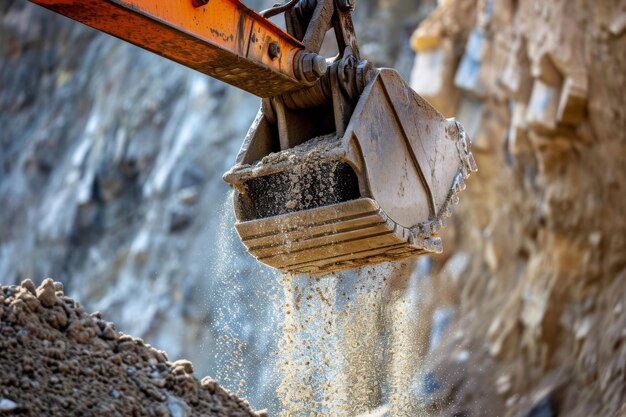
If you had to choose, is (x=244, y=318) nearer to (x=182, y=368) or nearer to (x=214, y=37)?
(x=182, y=368)

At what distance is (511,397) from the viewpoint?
31.2ft

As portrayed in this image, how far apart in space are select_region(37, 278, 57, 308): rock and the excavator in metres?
1.02

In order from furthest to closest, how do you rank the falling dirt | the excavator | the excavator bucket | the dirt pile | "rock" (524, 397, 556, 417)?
"rock" (524, 397, 556, 417) → the falling dirt → the excavator bucket → the excavator → the dirt pile

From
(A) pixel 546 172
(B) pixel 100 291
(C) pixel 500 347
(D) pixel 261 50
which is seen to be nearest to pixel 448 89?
(A) pixel 546 172

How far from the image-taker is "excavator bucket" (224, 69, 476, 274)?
15.6 ft

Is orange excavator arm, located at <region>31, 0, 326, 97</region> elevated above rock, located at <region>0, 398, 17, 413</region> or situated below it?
above

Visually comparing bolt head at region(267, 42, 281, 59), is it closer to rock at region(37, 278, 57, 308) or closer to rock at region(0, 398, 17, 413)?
rock at region(37, 278, 57, 308)

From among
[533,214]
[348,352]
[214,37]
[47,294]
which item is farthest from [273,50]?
[533,214]

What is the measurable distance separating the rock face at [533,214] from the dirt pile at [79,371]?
10.5 feet

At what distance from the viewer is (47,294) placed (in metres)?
4.89

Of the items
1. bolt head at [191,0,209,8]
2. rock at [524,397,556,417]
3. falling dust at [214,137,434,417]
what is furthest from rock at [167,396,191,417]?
rock at [524,397,556,417]

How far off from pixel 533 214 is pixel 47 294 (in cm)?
714

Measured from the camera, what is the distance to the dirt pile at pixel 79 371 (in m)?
4.24

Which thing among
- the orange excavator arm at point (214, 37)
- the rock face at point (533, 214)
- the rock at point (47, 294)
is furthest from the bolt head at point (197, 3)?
the rock face at point (533, 214)
